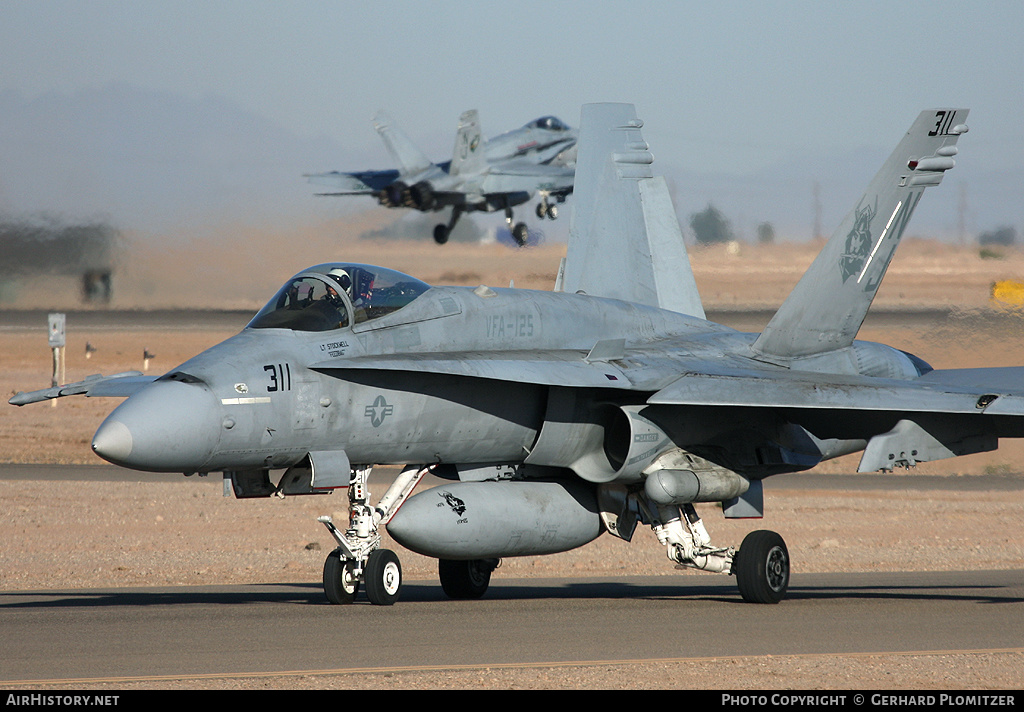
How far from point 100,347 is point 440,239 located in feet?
44.1

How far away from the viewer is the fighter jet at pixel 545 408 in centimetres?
1089

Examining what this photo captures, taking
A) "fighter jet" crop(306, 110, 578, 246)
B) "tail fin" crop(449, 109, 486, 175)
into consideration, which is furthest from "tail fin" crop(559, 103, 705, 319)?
"tail fin" crop(449, 109, 486, 175)

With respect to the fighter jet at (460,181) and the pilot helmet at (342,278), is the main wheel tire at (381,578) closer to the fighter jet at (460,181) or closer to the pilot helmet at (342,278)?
the pilot helmet at (342,278)

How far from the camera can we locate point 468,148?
2062 inches

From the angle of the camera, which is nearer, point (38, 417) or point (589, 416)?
point (589, 416)

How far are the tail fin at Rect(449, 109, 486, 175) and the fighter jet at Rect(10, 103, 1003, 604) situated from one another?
124 ft

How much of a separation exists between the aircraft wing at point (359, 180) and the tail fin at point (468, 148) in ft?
9.53

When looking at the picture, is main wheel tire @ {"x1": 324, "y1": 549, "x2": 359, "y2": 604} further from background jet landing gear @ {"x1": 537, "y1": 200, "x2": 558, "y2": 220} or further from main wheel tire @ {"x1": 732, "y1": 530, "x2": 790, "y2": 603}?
background jet landing gear @ {"x1": 537, "y1": 200, "x2": 558, "y2": 220}

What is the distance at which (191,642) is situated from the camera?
9141mm

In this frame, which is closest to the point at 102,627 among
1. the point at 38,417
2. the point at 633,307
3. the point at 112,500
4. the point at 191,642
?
the point at 191,642

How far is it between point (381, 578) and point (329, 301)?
2.49 metres

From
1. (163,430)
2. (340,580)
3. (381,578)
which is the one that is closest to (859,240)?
(381,578)

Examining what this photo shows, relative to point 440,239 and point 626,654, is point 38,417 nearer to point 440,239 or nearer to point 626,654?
point 440,239

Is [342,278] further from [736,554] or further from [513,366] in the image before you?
[736,554]
